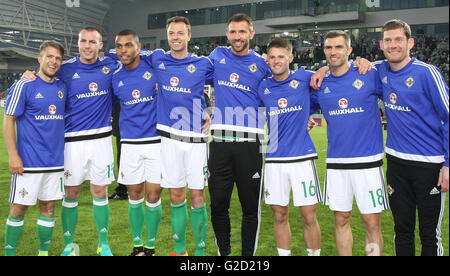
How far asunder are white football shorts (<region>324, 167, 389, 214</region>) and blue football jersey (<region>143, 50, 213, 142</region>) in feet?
4.17

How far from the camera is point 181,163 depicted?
3.71 meters

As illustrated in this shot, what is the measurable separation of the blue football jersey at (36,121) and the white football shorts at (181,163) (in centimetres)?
95

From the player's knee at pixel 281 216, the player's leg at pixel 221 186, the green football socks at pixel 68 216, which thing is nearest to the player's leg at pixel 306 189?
the player's knee at pixel 281 216

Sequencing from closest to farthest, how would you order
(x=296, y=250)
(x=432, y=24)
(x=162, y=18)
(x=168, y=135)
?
(x=168, y=135)
(x=296, y=250)
(x=432, y=24)
(x=162, y=18)

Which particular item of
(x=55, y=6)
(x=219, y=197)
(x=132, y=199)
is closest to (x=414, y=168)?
(x=219, y=197)

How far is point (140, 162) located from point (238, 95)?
1131 millimetres

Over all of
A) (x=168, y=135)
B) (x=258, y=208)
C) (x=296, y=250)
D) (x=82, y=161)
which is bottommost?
(x=296, y=250)

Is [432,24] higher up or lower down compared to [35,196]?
higher up

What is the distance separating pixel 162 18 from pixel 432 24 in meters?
21.3

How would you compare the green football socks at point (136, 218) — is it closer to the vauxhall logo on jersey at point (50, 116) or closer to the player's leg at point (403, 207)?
the vauxhall logo on jersey at point (50, 116)

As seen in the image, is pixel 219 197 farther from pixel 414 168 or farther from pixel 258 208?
pixel 414 168

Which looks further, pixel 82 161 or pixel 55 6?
pixel 55 6

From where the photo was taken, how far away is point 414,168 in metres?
3.13

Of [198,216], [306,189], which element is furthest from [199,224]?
[306,189]
